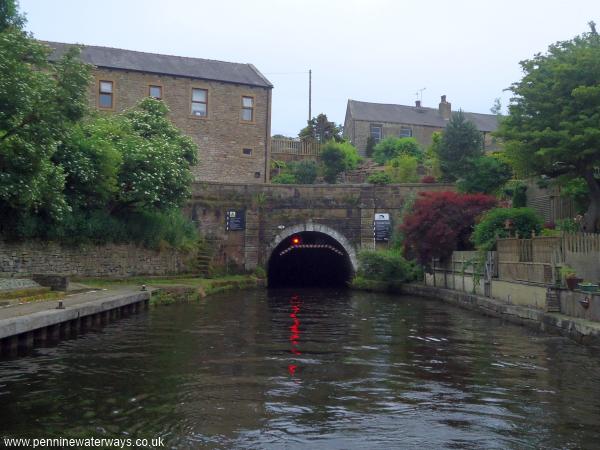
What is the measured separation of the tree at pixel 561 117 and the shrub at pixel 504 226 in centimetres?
196

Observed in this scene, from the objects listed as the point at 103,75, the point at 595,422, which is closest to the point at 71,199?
the point at 103,75

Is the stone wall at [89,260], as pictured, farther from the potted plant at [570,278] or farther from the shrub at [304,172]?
the potted plant at [570,278]

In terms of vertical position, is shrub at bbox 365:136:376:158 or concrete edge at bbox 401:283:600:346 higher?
shrub at bbox 365:136:376:158

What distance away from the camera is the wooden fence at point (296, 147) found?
4631 centimetres

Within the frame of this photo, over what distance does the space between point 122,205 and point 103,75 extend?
1203cm

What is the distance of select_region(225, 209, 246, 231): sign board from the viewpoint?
35.3 meters

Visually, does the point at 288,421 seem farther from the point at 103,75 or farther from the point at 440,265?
the point at 103,75

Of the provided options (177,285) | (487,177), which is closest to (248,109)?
(487,177)

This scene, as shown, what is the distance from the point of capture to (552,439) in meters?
8.02

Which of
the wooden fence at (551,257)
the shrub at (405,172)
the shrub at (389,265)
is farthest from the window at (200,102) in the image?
the wooden fence at (551,257)

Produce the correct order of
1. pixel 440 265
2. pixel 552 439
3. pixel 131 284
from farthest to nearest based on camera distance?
pixel 440 265
pixel 131 284
pixel 552 439

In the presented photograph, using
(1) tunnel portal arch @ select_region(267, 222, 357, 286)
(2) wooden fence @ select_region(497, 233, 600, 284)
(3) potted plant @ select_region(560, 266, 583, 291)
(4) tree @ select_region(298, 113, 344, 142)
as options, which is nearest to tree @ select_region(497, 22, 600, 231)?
(2) wooden fence @ select_region(497, 233, 600, 284)

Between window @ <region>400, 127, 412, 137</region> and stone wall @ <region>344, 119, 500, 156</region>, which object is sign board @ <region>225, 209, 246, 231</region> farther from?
window @ <region>400, 127, 412, 137</region>

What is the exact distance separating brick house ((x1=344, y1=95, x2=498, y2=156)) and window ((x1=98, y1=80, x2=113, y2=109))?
23836 millimetres
